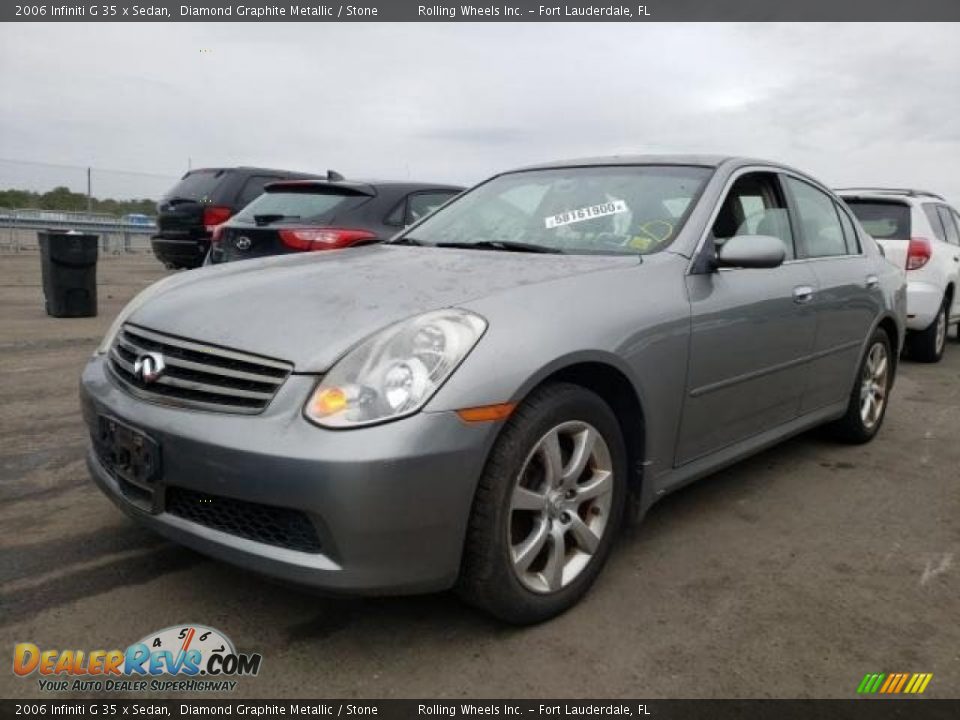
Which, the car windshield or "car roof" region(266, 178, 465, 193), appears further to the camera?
"car roof" region(266, 178, 465, 193)

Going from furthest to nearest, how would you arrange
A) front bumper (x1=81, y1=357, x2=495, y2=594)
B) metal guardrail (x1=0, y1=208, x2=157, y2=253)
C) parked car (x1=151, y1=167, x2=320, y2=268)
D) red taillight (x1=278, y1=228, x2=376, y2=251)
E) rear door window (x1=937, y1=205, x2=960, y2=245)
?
1. metal guardrail (x1=0, y1=208, x2=157, y2=253)
2. parked car (x1=151, y1=167, x2=320, y2=268)
3. rear door window (x1=937, y1=205, x2=960, y2=245)
4. red taillight (x1=278, y1=228, x2=376, y2=251)
5. front bumper (x1=81, y1=357, x2=495, y2=594)

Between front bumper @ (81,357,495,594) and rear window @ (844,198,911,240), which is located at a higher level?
rear window @ (844,198,911,240)

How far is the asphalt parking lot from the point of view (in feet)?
7.08

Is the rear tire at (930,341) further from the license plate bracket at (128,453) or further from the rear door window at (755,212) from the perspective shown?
the license plate bracket at (128,453)

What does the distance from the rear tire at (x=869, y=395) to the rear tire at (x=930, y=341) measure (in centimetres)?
325

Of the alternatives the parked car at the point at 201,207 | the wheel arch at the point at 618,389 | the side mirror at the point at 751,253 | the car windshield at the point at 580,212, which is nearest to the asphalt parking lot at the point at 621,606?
the wheel arch at the point at 618,389

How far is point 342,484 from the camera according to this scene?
1.96 m

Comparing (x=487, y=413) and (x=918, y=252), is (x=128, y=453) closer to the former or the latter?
(x=487, y=413)

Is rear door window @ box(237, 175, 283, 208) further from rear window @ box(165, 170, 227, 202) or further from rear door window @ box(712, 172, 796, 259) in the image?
rear door window @ box(712, 172, 796, 259)

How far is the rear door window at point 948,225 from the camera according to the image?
8016 mm

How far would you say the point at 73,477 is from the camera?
3.53 m

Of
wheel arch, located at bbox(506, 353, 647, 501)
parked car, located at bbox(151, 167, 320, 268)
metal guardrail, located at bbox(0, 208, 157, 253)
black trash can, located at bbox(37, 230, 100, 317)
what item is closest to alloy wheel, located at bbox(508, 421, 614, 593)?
wheel arch, located at bbox(506, 353, 647, 501)

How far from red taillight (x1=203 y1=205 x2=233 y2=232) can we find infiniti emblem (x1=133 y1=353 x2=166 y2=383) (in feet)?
27.0

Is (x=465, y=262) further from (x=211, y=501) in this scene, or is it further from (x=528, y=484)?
(x=211, y=501)
